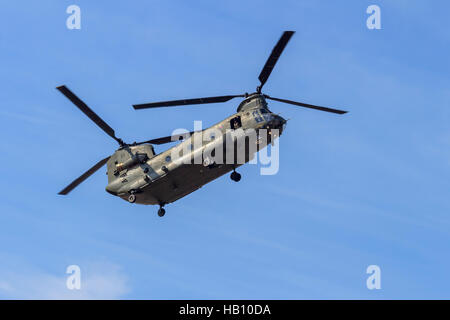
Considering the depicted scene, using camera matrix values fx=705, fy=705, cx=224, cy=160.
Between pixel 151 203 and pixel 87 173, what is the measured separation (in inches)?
217

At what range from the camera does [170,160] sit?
51.8 metres

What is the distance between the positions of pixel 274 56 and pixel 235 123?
18.0 feet

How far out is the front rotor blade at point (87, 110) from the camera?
50.3 metres

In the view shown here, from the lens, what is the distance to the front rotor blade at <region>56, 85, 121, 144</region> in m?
50.3

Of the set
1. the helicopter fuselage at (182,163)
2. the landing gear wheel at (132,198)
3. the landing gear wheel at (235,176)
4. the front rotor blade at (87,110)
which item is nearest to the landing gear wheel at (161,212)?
the helicopter fuselage at (182,163)

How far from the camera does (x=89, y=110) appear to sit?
5175 centimetres

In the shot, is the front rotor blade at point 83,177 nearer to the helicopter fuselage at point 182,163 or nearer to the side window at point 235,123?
the helicopter fuselage at point 182,163

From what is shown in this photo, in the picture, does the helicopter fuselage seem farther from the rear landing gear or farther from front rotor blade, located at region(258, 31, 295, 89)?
front rotor blade, located at region(258, 31, 295, 89)

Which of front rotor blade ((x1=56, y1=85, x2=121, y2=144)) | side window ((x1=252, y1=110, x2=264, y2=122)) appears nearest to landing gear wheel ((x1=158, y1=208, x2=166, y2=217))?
front rotor blade ((x1=56, y1=85, x2=121, y2=144))

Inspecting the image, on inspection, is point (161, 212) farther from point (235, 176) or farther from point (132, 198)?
point (235, 176)
